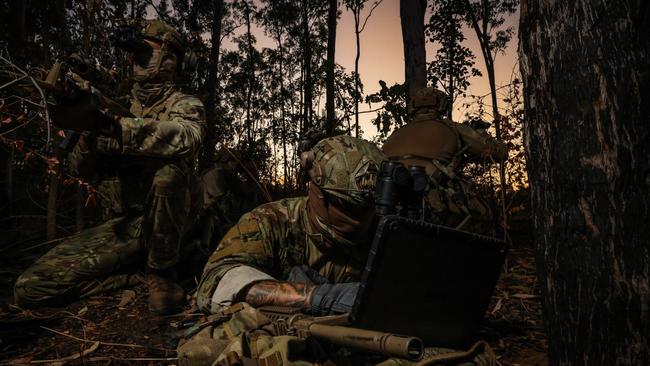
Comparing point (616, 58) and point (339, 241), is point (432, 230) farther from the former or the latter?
point (339, 241)

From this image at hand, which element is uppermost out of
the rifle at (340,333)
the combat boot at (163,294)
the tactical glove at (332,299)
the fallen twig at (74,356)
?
the tactical glove at (332,299)

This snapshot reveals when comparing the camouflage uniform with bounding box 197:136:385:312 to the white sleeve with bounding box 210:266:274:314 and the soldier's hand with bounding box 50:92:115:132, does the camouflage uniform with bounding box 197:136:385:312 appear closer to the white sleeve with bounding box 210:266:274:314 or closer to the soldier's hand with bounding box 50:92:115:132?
the white sleeve with bounding box 210:266:274:314

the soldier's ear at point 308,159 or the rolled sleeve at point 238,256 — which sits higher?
the soldier's ear at point 308,159

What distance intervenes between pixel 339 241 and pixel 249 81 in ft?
92.3

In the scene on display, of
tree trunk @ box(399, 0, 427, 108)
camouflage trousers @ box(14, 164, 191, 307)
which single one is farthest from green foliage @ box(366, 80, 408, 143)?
camouflage trousers @ box(14, 164, 191, 307)

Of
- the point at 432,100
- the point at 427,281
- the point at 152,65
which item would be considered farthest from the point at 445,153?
the point at 427,281

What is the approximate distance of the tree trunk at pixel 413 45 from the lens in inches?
233

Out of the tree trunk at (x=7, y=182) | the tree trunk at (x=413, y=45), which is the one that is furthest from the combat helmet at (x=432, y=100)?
the tree trunk at (x=7, y=182)

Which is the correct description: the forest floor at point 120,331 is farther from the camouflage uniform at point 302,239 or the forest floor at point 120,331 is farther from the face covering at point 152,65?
the face covering at point 152,65

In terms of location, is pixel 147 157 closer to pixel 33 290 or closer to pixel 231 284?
pixel 33 290

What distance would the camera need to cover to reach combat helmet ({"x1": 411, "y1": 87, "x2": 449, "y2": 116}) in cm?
514

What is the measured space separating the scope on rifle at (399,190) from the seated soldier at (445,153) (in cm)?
224

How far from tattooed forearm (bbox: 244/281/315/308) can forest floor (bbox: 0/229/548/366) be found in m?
Answer: 0.77

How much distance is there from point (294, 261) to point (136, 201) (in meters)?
1.99
